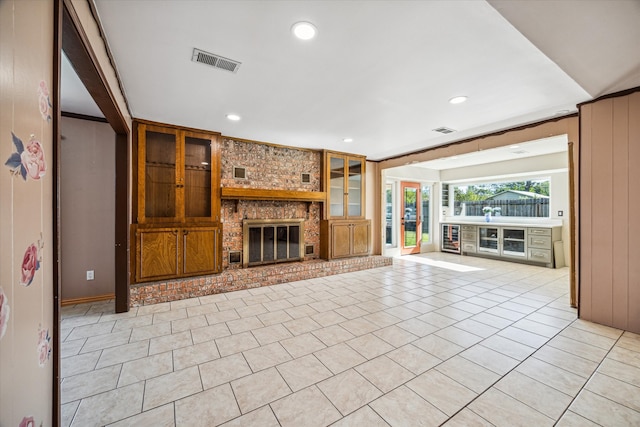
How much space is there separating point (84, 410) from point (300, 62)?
292 cm

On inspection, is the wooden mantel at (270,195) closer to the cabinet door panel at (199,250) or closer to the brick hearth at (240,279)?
the cabinet door panel at (199,250)

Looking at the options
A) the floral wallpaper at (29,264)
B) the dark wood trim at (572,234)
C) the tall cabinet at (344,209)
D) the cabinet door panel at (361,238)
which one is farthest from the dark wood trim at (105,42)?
the dark wood trim at (572,234)

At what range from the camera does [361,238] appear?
5988 mm

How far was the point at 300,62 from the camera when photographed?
233cm

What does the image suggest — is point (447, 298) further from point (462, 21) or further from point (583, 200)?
point (462, 21)

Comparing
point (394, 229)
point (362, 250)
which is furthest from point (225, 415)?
point (394, 229)

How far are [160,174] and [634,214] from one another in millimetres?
A: 5786

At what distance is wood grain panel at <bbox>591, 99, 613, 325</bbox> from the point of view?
290 cm

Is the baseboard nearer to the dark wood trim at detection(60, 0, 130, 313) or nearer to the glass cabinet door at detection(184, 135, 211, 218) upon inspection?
the dark wood trim at detection(60, 0, 130, 313)

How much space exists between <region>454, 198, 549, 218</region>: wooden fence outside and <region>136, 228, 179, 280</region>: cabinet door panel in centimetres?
769

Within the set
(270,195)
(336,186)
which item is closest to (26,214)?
(270,195)

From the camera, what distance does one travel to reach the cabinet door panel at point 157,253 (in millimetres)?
3768

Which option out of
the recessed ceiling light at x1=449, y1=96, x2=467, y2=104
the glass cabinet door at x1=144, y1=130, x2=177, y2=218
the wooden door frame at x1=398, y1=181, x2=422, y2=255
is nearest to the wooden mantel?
the glass cabinet door at x1=144, y1=130, x2=177, y2=218

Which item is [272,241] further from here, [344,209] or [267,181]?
[344,209]
